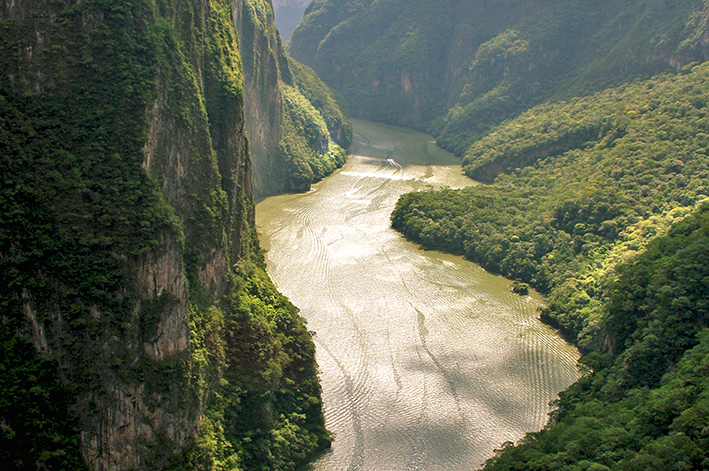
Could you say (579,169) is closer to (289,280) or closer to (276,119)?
(276,119)

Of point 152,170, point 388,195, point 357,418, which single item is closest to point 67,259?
point 152,170

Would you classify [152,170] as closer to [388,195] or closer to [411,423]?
[411,423]

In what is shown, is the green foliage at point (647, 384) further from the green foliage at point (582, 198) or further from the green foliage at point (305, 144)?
the green foliage at point (305, 144)

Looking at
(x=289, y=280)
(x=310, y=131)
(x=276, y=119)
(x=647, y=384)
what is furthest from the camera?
(x=310, y=131)

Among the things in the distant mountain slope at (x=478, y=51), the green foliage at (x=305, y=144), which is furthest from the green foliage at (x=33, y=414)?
the distant mountain slope at (x=478, y=51)

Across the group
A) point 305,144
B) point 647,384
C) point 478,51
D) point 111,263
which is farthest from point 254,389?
point 478,51

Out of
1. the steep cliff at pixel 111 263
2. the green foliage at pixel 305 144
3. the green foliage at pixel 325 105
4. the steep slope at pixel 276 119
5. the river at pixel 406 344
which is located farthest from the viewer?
the green foliage at pixel 325 105

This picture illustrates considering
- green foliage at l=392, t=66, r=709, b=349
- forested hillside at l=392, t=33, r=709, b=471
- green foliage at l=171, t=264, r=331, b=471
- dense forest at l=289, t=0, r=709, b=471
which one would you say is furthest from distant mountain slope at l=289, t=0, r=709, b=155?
green foliage at l=171, t=264, r=331, b=471

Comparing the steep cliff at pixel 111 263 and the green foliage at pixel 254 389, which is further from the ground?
the steep cliff at pixel 111 263
